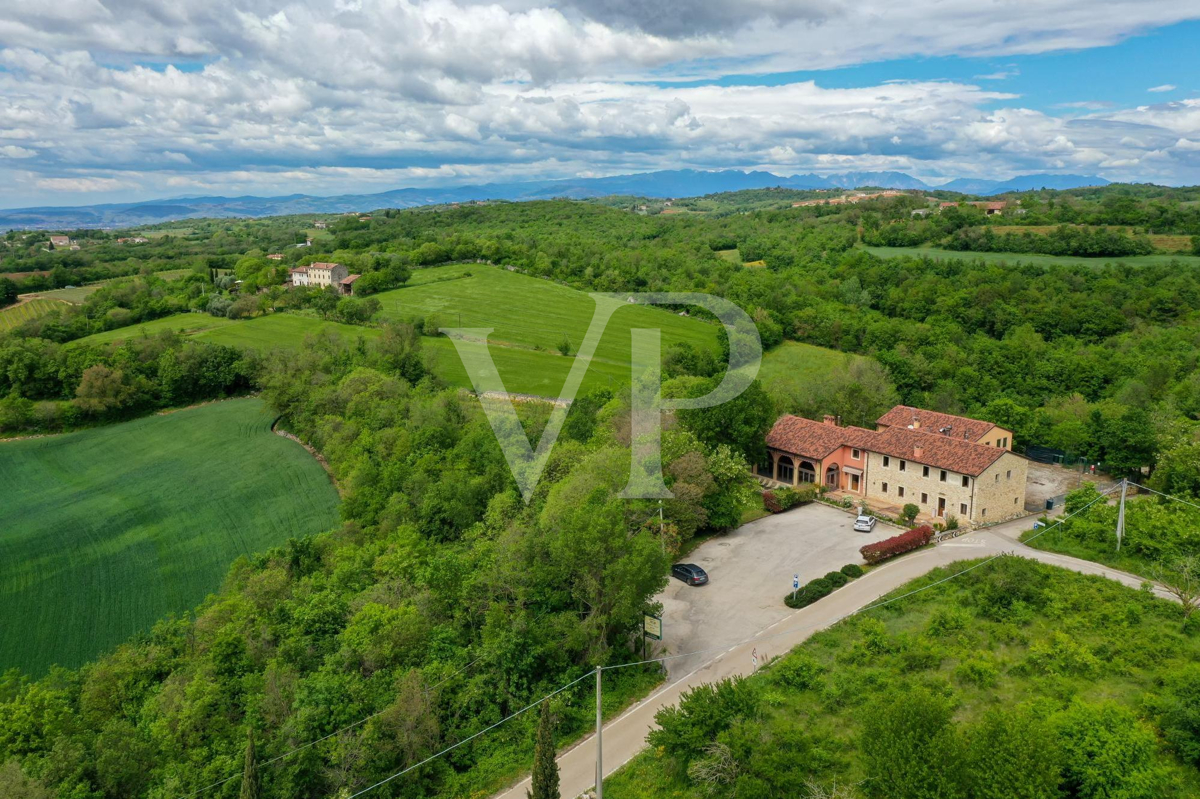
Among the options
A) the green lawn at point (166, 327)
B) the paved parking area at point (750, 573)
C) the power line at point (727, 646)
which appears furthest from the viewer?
the green lawn at point (166, 327)

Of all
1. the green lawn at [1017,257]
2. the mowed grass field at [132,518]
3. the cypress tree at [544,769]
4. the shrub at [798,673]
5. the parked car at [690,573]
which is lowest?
the mowed grass field at [132,518]

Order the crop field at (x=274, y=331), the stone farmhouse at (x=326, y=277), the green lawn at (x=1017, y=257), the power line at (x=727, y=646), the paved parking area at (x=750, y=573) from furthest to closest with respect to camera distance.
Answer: the stone farmhouse at (x=326, y=277) → the green lawn at (x=1017, y=257) → the crop field at (x=274, y=331) → the paved parking area at (x=750, y=573) → the power line at (x=727, y=646)

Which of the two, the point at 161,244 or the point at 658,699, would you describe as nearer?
the point at 658,699

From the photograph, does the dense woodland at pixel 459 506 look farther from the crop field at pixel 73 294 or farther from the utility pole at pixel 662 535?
the crop field at pixel 73 294

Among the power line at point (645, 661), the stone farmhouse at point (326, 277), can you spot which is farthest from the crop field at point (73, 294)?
the power line at point (645, 661)

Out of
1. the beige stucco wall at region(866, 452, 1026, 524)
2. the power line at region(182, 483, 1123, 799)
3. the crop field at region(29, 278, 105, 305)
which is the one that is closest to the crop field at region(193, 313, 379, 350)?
the crop field at region(29, 278, 105, 305)

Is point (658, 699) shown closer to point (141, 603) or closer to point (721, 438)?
point (721, 438)

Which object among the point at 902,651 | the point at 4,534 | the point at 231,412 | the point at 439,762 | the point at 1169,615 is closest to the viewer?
the point at 439,762

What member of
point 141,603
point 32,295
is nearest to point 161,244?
point 32,295
